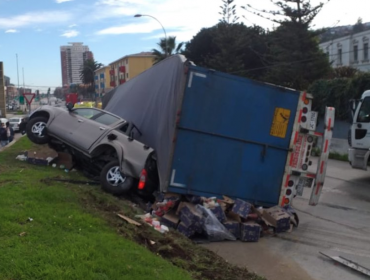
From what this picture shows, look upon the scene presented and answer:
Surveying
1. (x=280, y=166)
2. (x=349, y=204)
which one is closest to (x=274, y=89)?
(x=280, y=166)

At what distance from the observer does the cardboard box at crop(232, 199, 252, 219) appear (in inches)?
290

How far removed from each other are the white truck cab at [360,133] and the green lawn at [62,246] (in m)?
9.70

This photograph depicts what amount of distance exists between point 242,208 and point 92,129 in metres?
4.27

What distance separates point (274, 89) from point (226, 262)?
3444 mm

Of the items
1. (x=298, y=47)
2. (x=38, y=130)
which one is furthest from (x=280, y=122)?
(x=298, y=47)

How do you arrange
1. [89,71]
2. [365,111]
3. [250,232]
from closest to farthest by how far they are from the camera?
[250,232] → [365,111] → [89,71]

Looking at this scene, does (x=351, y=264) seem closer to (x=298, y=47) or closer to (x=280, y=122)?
(x=280, y=122)

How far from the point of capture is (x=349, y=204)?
10383 millimetres

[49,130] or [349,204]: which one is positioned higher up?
[49,130]

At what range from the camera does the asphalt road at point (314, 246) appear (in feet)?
19.5

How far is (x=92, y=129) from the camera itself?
995 centimetres

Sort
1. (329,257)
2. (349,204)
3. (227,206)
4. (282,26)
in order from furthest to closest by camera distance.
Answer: (282,26) < (349,204) < (227,206) < (329,257)

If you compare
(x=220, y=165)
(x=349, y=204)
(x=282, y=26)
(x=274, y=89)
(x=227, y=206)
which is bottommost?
(x=349, y=204)

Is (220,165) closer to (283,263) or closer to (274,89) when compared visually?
(274,89)
